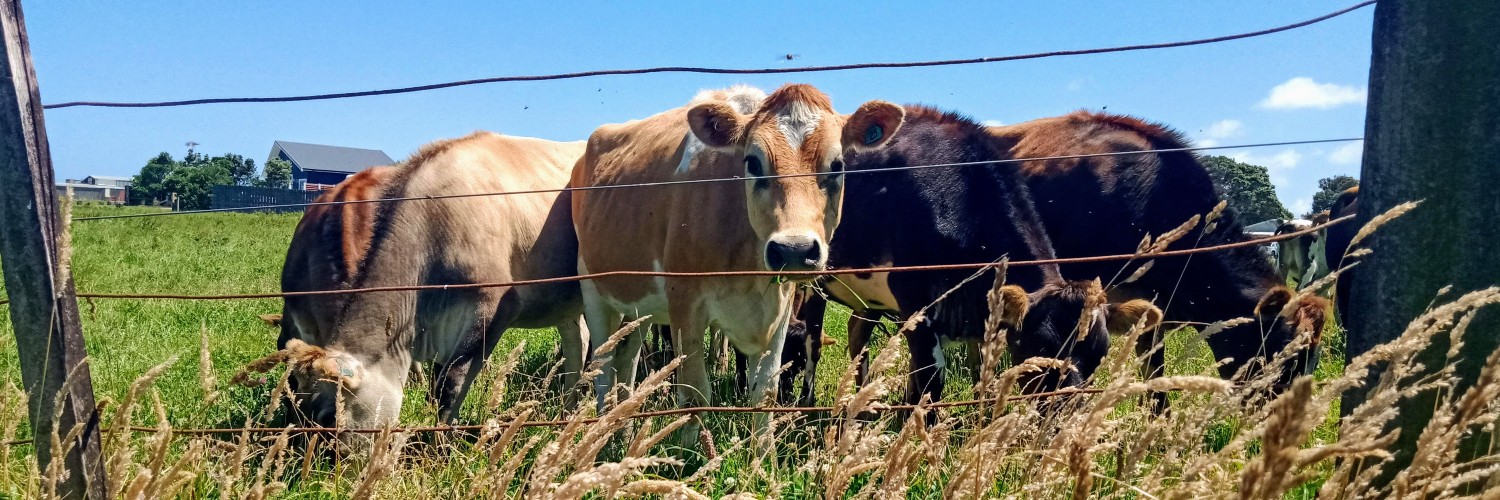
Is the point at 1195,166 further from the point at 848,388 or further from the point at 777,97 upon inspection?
the point at 848,388

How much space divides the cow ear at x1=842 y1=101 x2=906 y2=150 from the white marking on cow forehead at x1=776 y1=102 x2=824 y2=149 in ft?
0.66

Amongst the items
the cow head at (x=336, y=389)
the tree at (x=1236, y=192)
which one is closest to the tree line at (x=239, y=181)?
the tree at (x=1236, y=192)

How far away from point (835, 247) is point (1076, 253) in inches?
63.2

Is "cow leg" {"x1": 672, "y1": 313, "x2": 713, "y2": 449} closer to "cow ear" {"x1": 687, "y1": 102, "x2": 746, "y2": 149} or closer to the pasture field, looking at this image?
the pasture field

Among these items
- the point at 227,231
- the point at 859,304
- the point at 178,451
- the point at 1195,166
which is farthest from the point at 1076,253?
the point at 227,231

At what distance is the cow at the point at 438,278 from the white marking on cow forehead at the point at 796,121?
159 centimetres

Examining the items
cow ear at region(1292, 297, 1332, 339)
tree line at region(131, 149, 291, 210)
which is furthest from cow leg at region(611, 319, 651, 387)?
tree line at region(131, 149, 291, 210)

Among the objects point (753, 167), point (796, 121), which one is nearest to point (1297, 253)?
point (796, 121)

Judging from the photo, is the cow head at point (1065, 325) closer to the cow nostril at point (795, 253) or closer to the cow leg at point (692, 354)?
the cow nostril at point (795, 253)

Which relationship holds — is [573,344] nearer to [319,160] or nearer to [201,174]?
[201,174]

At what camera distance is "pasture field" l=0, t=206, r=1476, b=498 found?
5.45 feet

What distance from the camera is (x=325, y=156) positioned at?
81625 mm

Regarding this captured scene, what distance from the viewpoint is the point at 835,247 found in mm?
5887

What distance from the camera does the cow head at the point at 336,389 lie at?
386 cm
